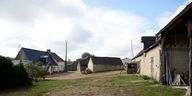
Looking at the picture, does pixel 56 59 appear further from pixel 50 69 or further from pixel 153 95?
pixel 153 95

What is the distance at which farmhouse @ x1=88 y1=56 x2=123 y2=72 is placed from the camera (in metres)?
74.2

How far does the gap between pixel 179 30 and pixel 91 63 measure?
55.9 meters

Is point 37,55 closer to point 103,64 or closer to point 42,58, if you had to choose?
point 42,58

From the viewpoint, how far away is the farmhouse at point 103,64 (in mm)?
74250

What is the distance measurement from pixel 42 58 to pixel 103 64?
567 inches

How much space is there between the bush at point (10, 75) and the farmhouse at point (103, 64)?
43999 mm

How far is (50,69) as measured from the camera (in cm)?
7656

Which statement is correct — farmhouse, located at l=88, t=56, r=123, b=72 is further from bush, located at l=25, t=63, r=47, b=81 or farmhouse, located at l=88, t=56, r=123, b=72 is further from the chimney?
the chimney

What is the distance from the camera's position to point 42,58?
254 ft

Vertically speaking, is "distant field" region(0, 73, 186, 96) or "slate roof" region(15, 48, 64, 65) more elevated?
"slate roof" region(15, 48, 64, 65)

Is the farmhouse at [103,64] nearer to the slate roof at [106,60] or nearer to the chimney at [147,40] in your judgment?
the slate roof at [106,60]

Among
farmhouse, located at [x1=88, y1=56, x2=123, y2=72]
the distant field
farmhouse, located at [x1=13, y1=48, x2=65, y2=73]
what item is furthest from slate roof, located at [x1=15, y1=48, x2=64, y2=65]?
the distant field

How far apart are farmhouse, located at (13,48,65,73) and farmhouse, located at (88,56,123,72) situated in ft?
29.1

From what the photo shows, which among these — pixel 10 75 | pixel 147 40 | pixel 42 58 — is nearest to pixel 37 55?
pixel 42 58
